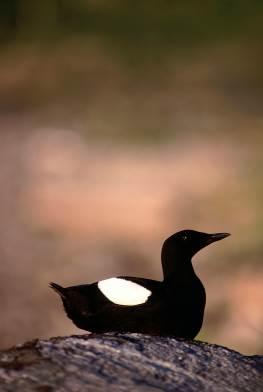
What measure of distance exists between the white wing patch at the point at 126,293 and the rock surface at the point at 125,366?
201cm

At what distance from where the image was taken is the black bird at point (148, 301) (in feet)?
17.7

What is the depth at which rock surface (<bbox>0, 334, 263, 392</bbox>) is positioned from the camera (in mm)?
2562

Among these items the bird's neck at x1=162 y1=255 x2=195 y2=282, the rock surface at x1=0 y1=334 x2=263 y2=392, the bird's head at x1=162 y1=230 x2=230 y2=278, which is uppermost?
the bird's head at x1=162 y1=230 x2=230 y2=278

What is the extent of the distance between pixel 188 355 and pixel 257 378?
1.20 feet

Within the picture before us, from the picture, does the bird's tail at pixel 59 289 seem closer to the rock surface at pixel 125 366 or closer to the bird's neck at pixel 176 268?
the bird's neck at pixel 176 268

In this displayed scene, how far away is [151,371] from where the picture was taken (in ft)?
9.52

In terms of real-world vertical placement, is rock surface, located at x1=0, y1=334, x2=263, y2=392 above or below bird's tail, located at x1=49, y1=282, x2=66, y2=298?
below

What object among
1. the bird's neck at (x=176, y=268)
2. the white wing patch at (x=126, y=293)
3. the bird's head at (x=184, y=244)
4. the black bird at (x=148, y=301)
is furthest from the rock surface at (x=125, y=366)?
the bird's head at (x=184, y=244)

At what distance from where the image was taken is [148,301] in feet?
17.9

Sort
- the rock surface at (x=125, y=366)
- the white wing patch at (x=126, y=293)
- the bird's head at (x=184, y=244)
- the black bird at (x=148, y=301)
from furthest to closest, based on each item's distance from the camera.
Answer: the bird's head at (x=184, y=244) < the white wing patch at (x=126, y=293) < the black bird at (x=148, y=301) < the rock surface at (x=125, y=366)

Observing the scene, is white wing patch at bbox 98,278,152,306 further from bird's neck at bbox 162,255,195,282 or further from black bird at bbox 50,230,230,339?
bird's neck at bbox 162,255,195,282

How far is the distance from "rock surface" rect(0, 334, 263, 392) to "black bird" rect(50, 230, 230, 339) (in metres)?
1.86

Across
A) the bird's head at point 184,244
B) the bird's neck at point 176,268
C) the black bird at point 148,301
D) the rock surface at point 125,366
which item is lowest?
the rock surface at point 125,366

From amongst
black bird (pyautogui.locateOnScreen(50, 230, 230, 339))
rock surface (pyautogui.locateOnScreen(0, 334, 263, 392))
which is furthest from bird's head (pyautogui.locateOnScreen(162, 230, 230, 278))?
rock surface (pyautogui.locateOnScreen(0, 334, 263, 392))
